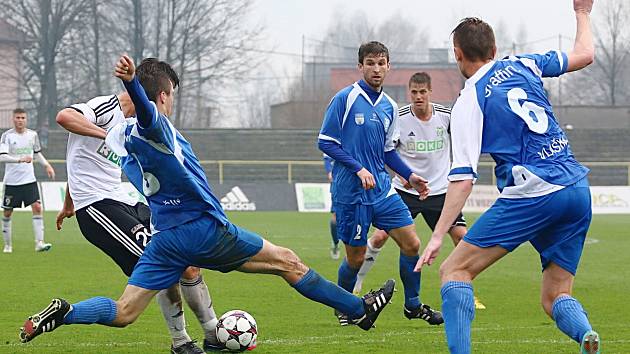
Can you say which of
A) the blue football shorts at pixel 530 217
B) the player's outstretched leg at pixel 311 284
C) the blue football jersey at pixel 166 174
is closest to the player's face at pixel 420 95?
the player's outstretched leg at pixel 311 284

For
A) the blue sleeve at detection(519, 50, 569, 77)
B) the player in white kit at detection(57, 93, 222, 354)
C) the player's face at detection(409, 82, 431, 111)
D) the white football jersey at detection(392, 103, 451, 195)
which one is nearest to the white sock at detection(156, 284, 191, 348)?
the player in white kit at detection(57, 93, 222, 354)

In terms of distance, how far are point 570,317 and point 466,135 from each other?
1.23m

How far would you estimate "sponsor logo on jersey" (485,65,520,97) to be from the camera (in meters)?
5.88

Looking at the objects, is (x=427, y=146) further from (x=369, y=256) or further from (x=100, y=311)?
(x=100, y=311)

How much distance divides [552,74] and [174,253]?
99.9 inches

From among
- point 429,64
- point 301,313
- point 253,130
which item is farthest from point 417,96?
point 429,64

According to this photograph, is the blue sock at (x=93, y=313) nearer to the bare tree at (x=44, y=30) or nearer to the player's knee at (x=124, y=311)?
the player's knee at (x=124, y=311)

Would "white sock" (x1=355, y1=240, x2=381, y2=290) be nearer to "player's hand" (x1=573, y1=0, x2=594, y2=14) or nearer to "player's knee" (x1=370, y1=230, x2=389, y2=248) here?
"player's knee" (x1=370, y1=230, x2=389, y2=248)

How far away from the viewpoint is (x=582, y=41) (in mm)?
6324

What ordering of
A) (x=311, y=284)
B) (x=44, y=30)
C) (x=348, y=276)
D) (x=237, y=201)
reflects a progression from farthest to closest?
(x=44, y=30), (x=237, y=201), (x=348, y=276), (x=311, y=284)

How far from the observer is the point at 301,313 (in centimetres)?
992

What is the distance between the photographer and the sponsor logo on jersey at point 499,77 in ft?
19.3

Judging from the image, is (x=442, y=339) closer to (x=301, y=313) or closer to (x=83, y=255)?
(x=301, y=313)

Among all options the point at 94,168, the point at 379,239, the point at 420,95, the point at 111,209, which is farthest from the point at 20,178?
the point at 111,209
